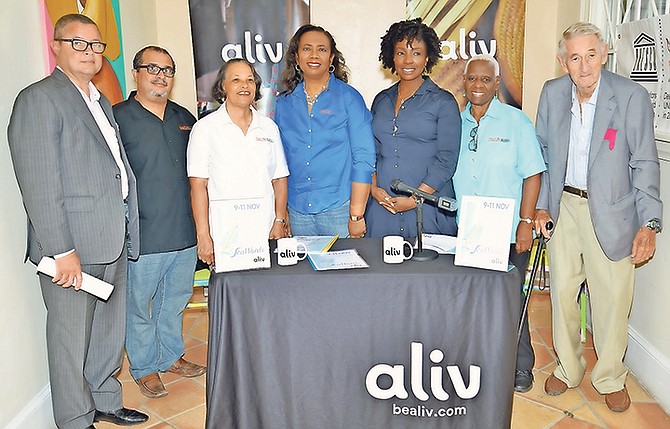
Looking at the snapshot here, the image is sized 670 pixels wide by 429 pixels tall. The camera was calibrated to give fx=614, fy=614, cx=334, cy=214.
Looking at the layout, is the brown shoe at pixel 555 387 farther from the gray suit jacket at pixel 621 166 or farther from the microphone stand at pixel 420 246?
the microphone stand at pixel 420 246

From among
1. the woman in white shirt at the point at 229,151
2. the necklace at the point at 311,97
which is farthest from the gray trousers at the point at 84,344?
the necklace at the point at 311,97

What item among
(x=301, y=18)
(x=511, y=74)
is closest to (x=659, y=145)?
(x=511, y=74)

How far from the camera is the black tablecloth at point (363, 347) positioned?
2.16 m

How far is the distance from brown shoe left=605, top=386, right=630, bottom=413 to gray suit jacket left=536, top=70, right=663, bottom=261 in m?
0.66

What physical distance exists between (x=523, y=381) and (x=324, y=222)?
1236mm

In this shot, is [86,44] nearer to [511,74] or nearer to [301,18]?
[301,18]

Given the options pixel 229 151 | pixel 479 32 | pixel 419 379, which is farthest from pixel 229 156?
pixel 479 32

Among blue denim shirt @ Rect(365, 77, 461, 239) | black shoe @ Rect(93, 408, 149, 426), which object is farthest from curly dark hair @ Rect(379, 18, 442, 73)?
black shoe @ Rect(93, 408, 149, 426)

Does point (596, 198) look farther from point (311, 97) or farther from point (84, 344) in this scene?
point (84, 344)

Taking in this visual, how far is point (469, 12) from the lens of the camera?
4320 mm

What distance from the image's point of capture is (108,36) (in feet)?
11.5

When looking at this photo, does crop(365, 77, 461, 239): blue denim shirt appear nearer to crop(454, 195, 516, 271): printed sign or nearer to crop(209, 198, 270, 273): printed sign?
crop(454, 195, 516, 271): printed sign

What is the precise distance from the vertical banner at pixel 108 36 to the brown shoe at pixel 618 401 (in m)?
3.01

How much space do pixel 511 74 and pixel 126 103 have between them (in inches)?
109
